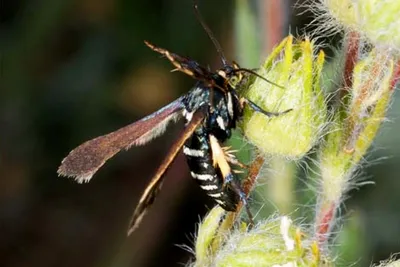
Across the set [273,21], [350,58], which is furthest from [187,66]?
[273,21]

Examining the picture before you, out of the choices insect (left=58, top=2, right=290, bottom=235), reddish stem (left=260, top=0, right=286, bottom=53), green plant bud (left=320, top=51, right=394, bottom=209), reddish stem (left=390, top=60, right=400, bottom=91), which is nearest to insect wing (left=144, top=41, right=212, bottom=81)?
insect (left=58, top=2, right=290, bottom=235)

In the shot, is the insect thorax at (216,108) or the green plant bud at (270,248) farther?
the insect thorax at (216,108)

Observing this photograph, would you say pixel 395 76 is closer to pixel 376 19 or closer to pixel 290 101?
pixel 376 19

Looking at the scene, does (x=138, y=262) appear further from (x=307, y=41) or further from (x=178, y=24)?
(x=307, y=41)

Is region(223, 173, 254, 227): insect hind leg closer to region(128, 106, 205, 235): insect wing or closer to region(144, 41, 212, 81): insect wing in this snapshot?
region(128, 106, 205, 235): insect wing

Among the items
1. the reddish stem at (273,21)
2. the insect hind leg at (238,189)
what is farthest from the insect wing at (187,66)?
the reddish stem at (273,21)

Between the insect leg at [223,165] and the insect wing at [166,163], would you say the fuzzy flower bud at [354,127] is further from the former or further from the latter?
the insect wing at [166,163]

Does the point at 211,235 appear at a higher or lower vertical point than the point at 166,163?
lower
